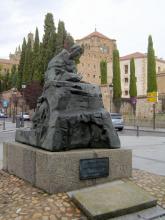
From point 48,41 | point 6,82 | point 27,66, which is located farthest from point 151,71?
point 6,82

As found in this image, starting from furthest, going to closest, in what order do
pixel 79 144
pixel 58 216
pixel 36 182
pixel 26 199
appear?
pixel 79 144, pixel 36 182, pixel 26 199, pixel 58 216

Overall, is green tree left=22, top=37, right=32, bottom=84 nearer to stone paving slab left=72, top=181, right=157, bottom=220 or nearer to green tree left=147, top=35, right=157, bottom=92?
green tree left=147, top=35, right=157, bottom=92

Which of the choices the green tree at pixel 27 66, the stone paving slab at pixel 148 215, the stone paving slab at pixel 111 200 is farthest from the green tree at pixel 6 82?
the stone paving slab at pixel 148 215

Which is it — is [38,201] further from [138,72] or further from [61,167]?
[138,72]

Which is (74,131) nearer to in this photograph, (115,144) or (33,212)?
(115,144)

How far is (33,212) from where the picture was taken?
4.66 metres

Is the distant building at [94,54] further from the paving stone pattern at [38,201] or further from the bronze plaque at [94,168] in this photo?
the bronze plaque at [94,168]

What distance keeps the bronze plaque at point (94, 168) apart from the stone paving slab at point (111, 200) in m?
0.26

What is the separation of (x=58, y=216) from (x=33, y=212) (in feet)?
1.19

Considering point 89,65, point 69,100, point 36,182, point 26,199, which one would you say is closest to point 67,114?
point 69,100

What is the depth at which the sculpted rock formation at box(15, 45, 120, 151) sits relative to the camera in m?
5.91

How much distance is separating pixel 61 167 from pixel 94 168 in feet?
2.07

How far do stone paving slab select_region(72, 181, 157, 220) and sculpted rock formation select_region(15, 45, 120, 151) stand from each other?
3.37 ft

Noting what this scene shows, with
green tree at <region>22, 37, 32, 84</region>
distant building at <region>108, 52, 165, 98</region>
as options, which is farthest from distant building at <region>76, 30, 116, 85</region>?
green tree at <region>22, 37, 32, 84</region>
